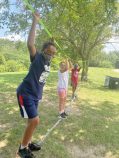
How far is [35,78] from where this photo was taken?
505 cm

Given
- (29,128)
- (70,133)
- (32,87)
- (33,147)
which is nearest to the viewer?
(32,87)

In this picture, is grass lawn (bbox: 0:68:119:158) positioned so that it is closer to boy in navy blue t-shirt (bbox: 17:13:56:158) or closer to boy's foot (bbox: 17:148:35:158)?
boy's foot (bbox: 17:148:35:158)

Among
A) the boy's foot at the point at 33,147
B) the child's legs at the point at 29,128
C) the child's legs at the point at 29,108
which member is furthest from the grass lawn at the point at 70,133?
the child's legs at the point at 29,108

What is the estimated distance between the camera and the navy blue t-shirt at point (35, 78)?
16.4 feet

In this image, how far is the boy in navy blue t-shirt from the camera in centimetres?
500

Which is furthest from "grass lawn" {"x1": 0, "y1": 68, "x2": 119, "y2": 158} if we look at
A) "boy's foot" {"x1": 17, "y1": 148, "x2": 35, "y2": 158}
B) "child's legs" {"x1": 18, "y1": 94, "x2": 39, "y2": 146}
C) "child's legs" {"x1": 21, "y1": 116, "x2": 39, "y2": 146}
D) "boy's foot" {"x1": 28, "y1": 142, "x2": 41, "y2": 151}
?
"child's legs" {"x1": 18, "y1": 94, "x2": 39, "y2": 146}

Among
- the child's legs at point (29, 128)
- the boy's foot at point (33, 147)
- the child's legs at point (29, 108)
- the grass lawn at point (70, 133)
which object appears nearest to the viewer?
the child's legs at point (29, 108)

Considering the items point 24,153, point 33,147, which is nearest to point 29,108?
point 24,153

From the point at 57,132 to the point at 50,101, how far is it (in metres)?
4.58

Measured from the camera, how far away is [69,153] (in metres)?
6.08

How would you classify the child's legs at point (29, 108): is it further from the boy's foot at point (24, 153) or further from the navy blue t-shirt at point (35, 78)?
the boy's foot at point (24, 153)

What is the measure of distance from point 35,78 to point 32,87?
156 millimetres

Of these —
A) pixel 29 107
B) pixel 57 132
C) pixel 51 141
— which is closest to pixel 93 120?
pixel 57 132

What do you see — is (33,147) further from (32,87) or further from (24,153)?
(32,87)
